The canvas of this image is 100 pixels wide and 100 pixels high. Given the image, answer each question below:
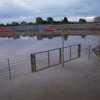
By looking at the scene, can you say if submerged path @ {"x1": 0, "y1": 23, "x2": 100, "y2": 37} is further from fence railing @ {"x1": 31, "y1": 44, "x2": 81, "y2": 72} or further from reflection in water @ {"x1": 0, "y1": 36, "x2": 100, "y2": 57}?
fence railing @ {"x1": 31, "y1": 44, "x2": 81, "y2": 72}

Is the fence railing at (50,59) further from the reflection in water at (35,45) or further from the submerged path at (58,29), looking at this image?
the submerged path at (58,29)

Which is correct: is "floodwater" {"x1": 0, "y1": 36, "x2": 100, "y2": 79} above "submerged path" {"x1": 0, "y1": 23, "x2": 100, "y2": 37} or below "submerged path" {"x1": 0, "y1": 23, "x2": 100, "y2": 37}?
below

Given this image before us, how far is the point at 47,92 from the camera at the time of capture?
18.6 ft

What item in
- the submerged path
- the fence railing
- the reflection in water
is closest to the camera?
the fence railing

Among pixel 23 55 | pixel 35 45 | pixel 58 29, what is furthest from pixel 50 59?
pixel 58 29

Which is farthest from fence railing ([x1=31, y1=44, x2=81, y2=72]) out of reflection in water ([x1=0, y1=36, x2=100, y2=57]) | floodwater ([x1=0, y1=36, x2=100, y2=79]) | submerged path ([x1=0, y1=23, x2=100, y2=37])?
submerged path ([x1=0, y1=23, x2=100, y2=37])

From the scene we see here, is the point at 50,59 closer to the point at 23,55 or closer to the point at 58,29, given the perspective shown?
the point at 23,55

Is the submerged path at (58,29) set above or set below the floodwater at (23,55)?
above

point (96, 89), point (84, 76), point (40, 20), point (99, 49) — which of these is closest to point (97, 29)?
point (99, 49)

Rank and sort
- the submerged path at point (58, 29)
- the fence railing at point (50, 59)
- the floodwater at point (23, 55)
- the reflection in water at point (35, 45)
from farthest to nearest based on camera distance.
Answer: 1. the submerged path at point (58, 29)
2. the reflection in water at point (35, 45)
3. the floodwater at point (23, 55)
4. the fence railing at point (50, 59)

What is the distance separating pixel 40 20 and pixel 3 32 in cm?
818

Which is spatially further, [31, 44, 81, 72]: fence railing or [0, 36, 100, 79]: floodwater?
[0, 36, 100, 79]: floodwater

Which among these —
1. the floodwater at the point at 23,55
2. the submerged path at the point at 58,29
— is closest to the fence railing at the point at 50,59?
the floodwater at the point at 23,55

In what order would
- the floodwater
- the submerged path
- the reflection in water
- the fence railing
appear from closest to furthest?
the fence railing, the floodwater, the reflection in water, the submerged path
